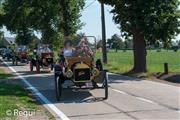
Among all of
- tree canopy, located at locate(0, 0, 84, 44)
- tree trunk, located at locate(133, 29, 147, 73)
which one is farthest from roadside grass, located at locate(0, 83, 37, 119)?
tree canopy, located at locate(0, 0, 84, 44)

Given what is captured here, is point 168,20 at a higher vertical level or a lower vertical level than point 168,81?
higher

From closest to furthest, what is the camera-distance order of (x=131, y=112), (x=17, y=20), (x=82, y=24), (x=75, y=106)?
(x=131, y=112) < (x=75, y=106) < (x=82, y=24) < (x=17, y=20)

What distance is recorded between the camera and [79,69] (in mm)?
15773

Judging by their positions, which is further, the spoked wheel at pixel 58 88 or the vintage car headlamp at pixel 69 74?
the vintage car headlamp at pixel 69 74

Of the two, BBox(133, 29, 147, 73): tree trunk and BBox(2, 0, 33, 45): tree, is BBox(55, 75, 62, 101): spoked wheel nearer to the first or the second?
BBox(133, 29, 147, 73): tree trunk

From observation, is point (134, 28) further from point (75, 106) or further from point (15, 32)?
point (15, 32)

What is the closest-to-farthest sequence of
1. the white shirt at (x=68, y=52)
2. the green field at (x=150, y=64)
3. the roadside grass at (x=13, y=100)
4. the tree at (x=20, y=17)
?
the roadside grass at (x=13, y=100) < the white shirt at (x=68, y=52) < the green field at (x=150, y=64) < the tree at (x=20, y=17)

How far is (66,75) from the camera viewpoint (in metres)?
15.8

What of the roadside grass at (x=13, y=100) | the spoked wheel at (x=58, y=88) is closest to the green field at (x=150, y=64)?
the spoked wheel at (x=58, y=88)

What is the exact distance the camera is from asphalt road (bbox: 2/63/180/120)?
12.2 meters

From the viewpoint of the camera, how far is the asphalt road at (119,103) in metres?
12.2

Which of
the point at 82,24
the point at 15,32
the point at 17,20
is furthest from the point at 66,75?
the point at 15,32

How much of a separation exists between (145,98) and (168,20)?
12808 millimetres

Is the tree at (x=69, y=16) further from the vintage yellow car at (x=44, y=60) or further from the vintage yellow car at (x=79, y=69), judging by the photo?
the vintage yellow car at (x=79, y=69)
